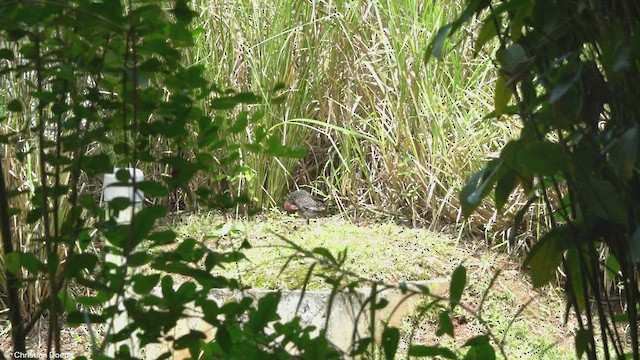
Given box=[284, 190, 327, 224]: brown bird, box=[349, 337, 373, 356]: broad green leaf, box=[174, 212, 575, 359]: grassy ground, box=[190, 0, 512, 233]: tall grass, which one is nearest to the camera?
box=[349, 337, 373, 356]: broad green leaf

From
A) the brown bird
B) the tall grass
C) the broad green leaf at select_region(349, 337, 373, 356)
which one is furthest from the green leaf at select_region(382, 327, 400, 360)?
the brown bird

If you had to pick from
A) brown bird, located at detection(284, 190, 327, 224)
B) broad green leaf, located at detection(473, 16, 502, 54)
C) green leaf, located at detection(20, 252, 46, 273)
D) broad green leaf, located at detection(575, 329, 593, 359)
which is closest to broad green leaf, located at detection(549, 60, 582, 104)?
broad green leaf, located at detection(473, 16, 502, 54)

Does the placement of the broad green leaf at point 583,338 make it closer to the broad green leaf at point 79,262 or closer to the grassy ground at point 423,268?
the broad green leaf at point 79,262

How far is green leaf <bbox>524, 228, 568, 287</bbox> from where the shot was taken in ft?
4.07

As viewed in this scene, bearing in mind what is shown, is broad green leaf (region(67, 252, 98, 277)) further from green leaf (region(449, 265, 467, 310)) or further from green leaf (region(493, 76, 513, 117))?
green leaf (region(493, 76, 513, 117))

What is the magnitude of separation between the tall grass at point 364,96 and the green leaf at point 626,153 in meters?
4.41

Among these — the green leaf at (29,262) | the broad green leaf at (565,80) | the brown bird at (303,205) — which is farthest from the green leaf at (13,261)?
the brown bird at (303,205)

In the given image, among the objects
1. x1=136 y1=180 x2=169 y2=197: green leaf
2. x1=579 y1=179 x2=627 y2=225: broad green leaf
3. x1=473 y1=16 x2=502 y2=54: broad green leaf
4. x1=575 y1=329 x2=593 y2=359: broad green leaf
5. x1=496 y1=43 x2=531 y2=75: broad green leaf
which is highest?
x1=473 y1=16 x2=502 y2=54: broad green leaf

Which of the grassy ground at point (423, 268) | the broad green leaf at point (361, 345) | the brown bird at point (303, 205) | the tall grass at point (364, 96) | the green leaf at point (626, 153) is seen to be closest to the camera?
the green leaf at point (626, 153)

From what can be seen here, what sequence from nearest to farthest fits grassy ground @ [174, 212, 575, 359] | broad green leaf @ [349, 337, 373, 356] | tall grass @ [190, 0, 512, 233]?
broad green leaf @ [349, 337, 373, 356], grassy ground @ [174, 212, 575, 359], tall grass @ [190, 0, 512, 233]

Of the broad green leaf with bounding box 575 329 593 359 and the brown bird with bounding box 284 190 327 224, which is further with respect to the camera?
the brown bird with bounding box 284 190 327 224

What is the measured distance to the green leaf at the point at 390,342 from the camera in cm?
101

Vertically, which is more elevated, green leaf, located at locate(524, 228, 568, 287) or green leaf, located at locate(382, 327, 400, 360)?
green leaf, located at locate(524, 228, 568, 287)

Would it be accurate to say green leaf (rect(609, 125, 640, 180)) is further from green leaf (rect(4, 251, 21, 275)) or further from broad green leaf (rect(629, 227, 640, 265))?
green leaf (rect(4, 251, 21, 275))
